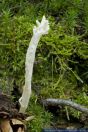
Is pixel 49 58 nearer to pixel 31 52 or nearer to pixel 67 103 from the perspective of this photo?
pixel 67 103

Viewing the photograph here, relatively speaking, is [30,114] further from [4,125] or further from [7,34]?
[7,34]

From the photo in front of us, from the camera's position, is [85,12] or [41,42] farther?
[85,12]

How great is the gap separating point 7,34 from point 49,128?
67 cm

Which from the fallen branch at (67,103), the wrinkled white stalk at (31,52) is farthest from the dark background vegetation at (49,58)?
the wrinkled white stalk at (31,52)

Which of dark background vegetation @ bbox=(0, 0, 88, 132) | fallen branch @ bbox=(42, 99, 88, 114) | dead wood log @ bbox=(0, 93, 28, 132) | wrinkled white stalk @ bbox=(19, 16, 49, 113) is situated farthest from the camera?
dark background vegetation @ bbox=(0, 0, 88, 132)

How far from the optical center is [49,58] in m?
2.22

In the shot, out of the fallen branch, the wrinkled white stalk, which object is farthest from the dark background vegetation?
the wrinkled white stalk

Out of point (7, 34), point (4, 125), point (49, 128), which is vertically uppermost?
point (7, 34)

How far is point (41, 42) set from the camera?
2221mm

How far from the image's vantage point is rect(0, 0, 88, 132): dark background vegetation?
208 cm

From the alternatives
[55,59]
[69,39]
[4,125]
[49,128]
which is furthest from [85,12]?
Result: [4,125]

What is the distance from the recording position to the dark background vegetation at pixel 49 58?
2.08 metres

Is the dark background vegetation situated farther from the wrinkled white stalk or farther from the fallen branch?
the wrinkled white stalk

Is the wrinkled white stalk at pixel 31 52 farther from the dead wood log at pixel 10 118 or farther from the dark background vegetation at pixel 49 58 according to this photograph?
the dark background vegetation at pixel 49 58
